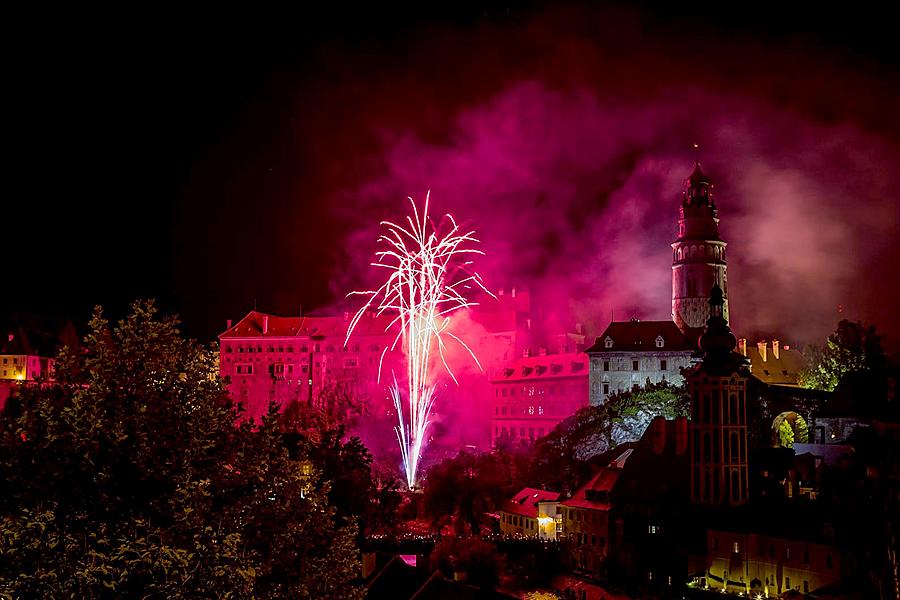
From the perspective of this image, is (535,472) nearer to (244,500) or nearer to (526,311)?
(526,311)

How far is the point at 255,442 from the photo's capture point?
17797 millimetres

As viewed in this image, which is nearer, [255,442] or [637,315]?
[255,442]

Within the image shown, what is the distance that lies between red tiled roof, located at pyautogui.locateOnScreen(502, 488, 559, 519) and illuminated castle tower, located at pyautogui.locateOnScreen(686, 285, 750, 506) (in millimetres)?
10870

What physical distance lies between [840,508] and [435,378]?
55634 mm

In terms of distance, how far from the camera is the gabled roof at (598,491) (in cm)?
5712

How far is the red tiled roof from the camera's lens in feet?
204

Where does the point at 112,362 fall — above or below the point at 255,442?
above

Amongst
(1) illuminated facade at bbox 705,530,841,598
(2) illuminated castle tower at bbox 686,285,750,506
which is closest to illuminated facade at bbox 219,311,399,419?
(2) illuminated castle tower at bbox 686,285,750,506

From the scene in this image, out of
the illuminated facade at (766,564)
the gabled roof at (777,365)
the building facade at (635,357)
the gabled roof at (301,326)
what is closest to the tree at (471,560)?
the illuminated facade at (766,564)

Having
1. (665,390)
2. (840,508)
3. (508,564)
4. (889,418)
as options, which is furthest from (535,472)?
(840,508)

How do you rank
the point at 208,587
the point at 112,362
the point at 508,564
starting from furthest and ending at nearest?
the point at 508,564, the point at 112,362, the point at 208,587

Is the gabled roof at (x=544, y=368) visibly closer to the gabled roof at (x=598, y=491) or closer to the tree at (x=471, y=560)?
the gabled roof at (x=598, y=491)

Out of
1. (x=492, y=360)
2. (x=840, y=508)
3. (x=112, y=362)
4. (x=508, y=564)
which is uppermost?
(x=492, y=360)

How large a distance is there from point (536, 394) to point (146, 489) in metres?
69.8
